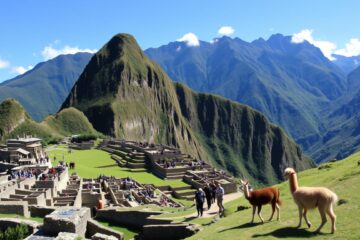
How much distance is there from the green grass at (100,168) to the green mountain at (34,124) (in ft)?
194

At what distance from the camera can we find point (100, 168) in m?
69.4

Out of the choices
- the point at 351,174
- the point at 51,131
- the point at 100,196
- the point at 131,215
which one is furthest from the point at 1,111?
the point at 351,174

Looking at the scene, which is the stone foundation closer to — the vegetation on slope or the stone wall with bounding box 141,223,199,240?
the stone wall with bounding box 141,223,199,240

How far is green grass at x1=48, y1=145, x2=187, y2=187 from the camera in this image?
61.5 metres

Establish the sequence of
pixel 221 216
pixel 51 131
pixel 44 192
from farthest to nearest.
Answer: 1. pixel 51 131
2. pixel 44 192
3. pixel 221 216

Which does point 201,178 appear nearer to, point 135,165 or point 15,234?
point 135,165

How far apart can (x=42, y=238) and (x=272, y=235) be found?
1094 cm

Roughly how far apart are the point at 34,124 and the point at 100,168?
301 ft

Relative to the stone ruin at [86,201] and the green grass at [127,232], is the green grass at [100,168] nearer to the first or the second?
the stone ruin at [86,201]

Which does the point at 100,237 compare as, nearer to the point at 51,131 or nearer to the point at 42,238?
the point at 42,238

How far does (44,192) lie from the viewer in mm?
33375

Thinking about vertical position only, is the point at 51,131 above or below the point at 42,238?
above

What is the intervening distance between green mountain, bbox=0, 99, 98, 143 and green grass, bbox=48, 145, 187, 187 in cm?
5899

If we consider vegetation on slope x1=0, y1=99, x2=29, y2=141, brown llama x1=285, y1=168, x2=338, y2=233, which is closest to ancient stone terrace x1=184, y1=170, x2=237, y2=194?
brown llama x1=285, y1=168, x2=338, y2=233
